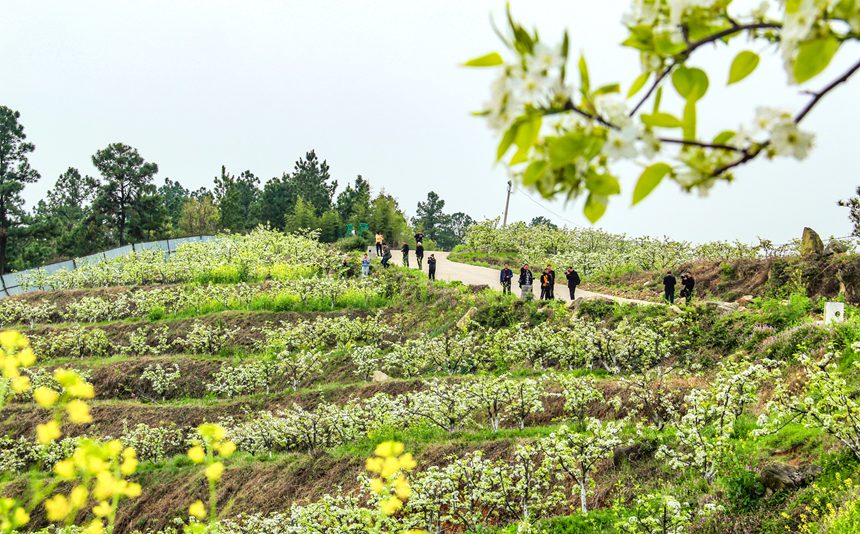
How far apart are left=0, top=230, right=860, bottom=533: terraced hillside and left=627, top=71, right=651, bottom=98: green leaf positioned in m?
2.16

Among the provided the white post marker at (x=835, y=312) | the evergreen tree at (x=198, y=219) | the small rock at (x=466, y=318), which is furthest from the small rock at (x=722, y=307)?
the evergreen tree at (x=198, y=219)

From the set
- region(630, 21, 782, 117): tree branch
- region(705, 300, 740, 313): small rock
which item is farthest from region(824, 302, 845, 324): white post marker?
region(630, 21, 782, 117): tree branch

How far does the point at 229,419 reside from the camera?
595 inches

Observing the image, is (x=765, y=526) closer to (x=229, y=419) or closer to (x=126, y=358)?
(x=229, y=419)

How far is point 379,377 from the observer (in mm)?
17328

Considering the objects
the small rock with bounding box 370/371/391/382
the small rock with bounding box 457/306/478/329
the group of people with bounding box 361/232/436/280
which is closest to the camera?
the small rock with bounding box 370/371/391/382

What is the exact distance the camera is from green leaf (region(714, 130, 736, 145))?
1.41 metres

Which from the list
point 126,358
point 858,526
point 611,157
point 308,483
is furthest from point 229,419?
point 611,157

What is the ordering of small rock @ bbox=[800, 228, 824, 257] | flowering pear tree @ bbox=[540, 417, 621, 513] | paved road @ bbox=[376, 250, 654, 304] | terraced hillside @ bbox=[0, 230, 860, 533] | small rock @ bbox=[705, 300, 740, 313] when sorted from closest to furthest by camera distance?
terraced hillside @ bbox=[0, 230, 860, 533]
flowering pear tree @ bbox=[540, 417, 621, 513]
small rock @ bbox=[705, 300, 740, 313]
small rock @ bbox=[800, 228, 824, 257]
paved road @ bbox=[376, 250, 654, 304]

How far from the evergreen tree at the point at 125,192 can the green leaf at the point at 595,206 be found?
162 feet

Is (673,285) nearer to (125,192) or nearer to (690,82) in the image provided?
(690,82)

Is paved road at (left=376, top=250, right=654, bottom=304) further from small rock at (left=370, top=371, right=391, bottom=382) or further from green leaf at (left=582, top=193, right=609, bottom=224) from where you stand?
green leaf at (left=582, top=193, right=609, bottom=224)

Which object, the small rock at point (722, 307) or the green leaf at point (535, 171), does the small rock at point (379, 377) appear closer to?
the small rock at point (722, 307)

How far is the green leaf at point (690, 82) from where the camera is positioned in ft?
4.43
